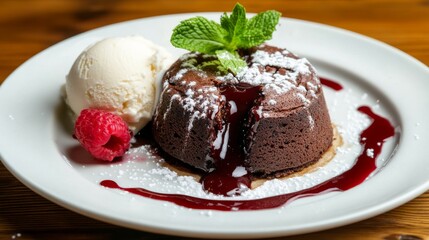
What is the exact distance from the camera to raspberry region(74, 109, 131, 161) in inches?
91.7

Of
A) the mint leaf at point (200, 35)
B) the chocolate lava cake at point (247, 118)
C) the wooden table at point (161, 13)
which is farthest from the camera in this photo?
the wooden table at point (161, 13)

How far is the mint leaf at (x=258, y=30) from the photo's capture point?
250 cm

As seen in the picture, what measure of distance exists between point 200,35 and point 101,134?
506 mm

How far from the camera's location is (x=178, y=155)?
2396mm

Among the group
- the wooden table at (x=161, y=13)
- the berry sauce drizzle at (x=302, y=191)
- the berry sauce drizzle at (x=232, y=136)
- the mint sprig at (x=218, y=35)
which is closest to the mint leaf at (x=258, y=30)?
the mint sprig at (x=218, y=35)

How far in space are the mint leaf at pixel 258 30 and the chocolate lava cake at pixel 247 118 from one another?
0.29 ft

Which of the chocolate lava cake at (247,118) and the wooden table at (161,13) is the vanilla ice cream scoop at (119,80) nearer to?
the chocolate lava cake at (247,118)

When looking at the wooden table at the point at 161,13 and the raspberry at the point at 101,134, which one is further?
the wooden table at the point at 161,13

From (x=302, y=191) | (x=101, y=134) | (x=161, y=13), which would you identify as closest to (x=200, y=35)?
(x=101, y=134)

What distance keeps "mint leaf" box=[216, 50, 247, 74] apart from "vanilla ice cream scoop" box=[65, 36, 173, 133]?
0.98ft

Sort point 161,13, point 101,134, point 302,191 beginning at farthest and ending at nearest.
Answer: point 161,13
point 101,134
point 302,191

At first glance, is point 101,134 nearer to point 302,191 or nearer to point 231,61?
point 231,61

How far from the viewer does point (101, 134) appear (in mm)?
2328

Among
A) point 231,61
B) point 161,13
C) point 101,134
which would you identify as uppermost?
point 231,61
